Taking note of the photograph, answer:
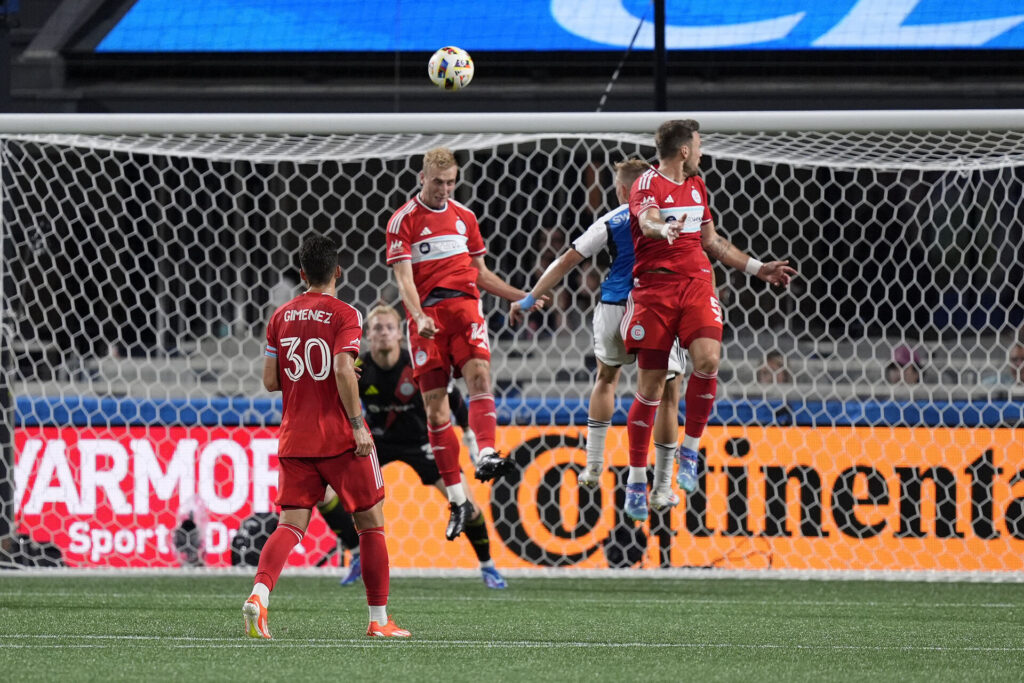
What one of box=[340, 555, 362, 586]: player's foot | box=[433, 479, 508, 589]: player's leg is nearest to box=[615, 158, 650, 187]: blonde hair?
box=[433, 479, 508, 589]: player's leg

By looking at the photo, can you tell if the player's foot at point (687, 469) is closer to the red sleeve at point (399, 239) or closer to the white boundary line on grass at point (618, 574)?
the red sleeve at point (399, 239)

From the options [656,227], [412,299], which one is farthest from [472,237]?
[656,227]

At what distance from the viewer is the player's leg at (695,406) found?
6.78 metres

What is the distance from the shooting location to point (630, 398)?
9914 millimetres

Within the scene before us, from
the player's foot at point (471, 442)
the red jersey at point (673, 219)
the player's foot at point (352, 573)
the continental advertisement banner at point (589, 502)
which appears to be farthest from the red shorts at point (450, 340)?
the continental advertisement banner at point (589, 502)

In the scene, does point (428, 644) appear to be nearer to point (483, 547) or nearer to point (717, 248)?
point (717, 248)

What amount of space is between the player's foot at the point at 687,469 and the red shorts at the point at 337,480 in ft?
6.26

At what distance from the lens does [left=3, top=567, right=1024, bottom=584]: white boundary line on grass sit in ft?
28.9

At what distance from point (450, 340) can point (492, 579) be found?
1.87 metres

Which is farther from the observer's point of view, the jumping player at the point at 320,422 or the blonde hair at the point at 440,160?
the blonde hair at the point at 440,160

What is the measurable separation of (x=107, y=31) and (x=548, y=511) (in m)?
7.72

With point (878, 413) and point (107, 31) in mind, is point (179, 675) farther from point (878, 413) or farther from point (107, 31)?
point (107, 31)

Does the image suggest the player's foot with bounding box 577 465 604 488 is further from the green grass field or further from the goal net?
the goal net

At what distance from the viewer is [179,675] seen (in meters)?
4.62
